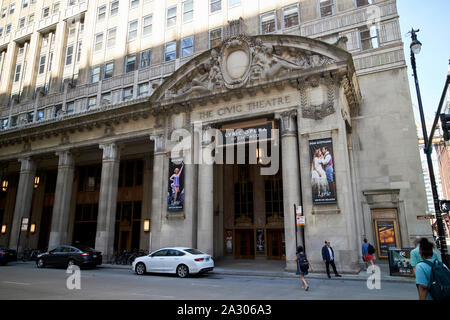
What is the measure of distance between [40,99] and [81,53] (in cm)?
781

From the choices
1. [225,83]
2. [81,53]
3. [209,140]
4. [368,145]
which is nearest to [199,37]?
[225,83]

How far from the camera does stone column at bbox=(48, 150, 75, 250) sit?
27525 mm

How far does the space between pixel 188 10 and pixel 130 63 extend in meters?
8.18

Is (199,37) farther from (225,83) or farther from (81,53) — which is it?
(81,53)

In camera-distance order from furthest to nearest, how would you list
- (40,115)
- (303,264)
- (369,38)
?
1. (40,115)
2. (369,38)
3. (303,264)

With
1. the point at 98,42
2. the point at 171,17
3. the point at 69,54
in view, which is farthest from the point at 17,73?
the point at 171,17

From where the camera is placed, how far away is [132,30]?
113 ft

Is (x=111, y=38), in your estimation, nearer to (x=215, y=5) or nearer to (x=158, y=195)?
(x=215, y=5)

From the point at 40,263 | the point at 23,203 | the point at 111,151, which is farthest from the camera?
the point at 23,203

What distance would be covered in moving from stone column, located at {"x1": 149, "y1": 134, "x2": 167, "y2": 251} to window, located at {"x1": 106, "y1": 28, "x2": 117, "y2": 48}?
16.8m

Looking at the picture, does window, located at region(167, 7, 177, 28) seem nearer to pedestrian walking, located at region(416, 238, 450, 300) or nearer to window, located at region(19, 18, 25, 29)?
window, located at region(19, 18, 25, 29)

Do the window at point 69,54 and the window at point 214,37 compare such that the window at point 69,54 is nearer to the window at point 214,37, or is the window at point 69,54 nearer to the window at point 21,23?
the window at point 21,23

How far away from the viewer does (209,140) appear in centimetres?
2234
